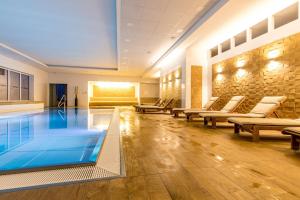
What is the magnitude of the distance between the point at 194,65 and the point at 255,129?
625 centimetres

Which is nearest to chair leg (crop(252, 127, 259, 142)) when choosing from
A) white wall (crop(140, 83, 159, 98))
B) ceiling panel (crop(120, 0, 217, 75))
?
ceiling panel (crop(120, 0, 217, 75))

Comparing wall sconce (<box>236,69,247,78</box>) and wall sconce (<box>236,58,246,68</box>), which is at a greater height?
wall sconce (<box>236,58,246,68</box>)

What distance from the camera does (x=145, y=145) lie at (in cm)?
307

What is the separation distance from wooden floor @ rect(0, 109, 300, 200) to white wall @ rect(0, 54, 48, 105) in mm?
11798

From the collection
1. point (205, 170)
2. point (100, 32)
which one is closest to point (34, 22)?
point (100, 32)

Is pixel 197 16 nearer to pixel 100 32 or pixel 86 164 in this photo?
pixel 100 32

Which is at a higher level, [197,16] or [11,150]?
[197,16]

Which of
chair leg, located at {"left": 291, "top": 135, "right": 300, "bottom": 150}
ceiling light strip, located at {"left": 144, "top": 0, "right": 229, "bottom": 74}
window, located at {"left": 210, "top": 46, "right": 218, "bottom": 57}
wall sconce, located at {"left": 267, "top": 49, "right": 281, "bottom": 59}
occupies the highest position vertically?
ceiling light strip, located at {"left": 144, "top": 0, "right": 229, "bottom": 74}

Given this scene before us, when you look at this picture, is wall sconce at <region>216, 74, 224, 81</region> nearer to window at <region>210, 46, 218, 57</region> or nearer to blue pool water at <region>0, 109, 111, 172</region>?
window at <region>210, 46, 218, 57</region>

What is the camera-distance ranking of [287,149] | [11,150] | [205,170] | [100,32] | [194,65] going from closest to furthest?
1. [205,170]
2. [287,149]
3. [11,150]
4. [100,32]
5. [194,65]

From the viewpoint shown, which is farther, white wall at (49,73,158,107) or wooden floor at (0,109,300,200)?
white wall at (49,73,158,107)

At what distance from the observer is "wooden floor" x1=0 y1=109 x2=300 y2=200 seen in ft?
4.90

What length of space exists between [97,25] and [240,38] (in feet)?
17.5

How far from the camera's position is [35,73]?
14.6m
